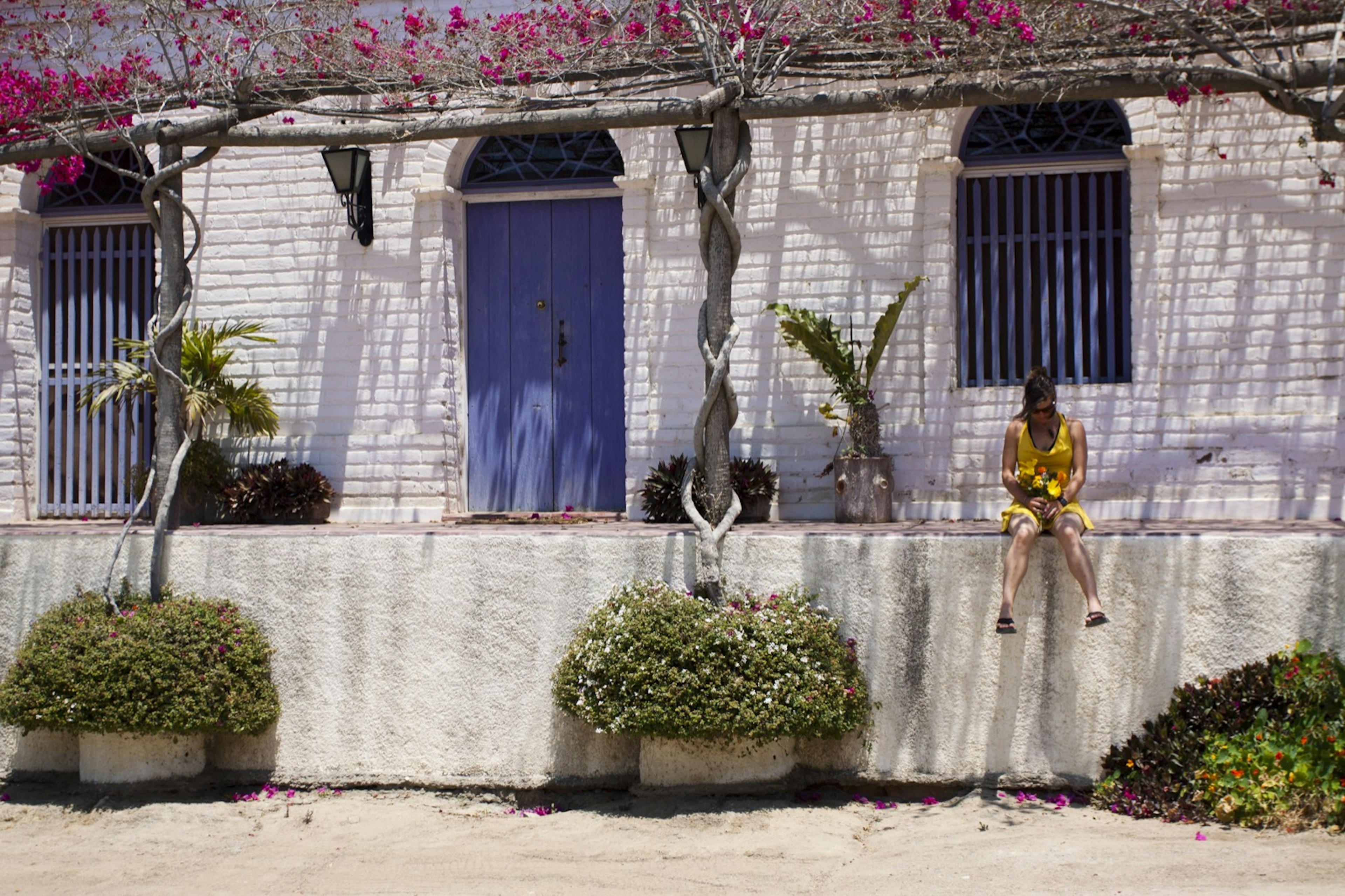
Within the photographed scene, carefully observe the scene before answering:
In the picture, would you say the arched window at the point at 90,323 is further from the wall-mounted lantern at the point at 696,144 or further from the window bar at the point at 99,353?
the wall-mounted lantern at the point at 696,144

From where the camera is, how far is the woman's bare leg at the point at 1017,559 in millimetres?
6199

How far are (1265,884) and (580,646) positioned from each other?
10.3 ft

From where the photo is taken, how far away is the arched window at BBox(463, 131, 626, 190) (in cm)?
899

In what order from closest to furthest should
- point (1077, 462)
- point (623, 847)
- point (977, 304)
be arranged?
point (623, 847) → point (1077, 462) → point (977, 304)

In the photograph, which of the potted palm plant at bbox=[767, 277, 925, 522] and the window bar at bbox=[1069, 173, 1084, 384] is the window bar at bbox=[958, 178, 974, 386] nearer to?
the potted palm plant at bbox=[767, 277, 925, 522]

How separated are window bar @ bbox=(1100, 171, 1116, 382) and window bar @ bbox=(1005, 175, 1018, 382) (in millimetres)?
539

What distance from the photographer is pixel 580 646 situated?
6539 millimetres

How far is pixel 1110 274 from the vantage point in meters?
8.33

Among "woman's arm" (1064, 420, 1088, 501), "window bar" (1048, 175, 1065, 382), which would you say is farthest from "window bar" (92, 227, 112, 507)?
"woman's arm" (1064, 420, 1088, 501)

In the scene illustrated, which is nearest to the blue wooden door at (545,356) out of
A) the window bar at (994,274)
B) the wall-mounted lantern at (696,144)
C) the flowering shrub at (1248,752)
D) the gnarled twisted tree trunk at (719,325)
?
the wall-mounted lantern at (696,144)

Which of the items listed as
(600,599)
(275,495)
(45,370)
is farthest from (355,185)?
(600,599)

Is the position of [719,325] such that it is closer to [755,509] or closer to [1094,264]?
[755,509]

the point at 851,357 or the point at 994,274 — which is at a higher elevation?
the point at 994,274

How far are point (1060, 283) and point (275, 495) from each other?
17.0 feet
